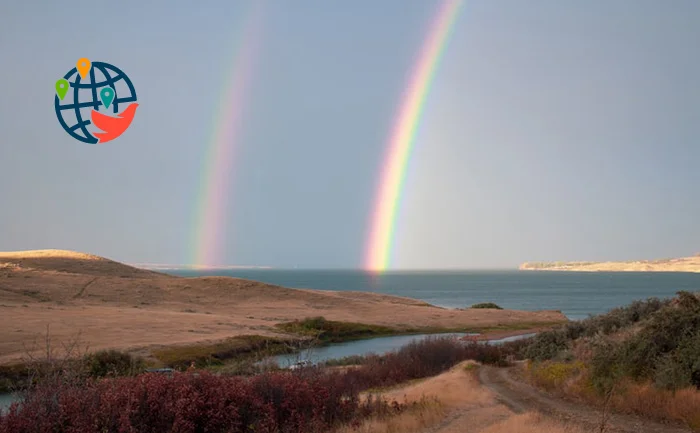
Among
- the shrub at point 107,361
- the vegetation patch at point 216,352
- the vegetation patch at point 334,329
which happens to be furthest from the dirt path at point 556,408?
the vegetation patch at point 334,329

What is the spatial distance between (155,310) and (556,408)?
6405cm

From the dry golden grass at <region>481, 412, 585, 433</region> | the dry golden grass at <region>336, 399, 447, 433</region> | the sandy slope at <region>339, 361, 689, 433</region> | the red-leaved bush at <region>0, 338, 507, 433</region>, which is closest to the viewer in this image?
the red-leaved bush at <region>0, 338, 507, 433</region>

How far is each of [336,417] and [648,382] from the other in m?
9.37

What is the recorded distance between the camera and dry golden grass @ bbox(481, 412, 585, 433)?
10891mm

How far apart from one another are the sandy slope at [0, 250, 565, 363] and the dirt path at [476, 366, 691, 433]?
3047 cm

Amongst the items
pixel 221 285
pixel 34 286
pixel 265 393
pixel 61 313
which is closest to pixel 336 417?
pixel 265 393

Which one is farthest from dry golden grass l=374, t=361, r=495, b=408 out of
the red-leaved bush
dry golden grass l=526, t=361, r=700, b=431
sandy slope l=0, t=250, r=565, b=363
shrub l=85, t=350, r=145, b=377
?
sandy slope l=0, t=250, r=565, b=363

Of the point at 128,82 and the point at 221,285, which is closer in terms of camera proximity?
the point at 128,82

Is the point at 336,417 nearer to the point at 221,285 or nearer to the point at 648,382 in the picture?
the point at 648,382

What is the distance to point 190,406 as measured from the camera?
32.5 feet

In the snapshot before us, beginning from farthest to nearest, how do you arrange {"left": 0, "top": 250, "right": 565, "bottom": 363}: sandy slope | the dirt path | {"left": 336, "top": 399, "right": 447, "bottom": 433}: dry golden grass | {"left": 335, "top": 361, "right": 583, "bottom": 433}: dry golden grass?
{"left": 0, "top": 250, "right": 565, "bottom": 363}: sandy slope < the dirt path < {"left": 336, "top": 399, "right": 447, "bottom": 433}: dry golden grass < {"left": 335, "top": 361, "right": 583, "bottom": 433}: dry golden grass

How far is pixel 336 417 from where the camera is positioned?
12.6 m

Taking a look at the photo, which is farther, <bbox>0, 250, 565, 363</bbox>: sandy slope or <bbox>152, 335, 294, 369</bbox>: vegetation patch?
<bbox>0, 250, 565, 363</bbox>: sandy slope

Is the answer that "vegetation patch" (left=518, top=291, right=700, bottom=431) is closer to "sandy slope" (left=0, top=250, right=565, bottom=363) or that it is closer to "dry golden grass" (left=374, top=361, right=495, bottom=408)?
"dry golden grass" (left=374, top=361, right=495, bottom=408)
